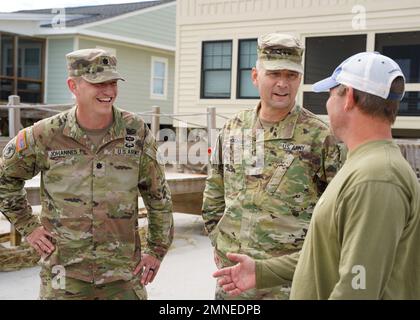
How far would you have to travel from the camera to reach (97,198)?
9.01 feet

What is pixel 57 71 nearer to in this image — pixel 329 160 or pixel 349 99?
pixel 329 160

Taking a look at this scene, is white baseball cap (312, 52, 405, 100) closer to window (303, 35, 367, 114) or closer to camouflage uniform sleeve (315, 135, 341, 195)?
camouflage uniform sleeve (315, 135, 341, 195)

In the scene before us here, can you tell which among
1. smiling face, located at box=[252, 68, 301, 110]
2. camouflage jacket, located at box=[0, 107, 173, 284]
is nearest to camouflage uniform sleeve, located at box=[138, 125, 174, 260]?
camouflage jacket, located at box=[0, 107, 173, 284]

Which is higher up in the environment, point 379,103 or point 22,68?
point 22,68

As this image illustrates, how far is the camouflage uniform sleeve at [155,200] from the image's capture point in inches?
114

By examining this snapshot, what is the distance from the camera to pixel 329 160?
106 inches

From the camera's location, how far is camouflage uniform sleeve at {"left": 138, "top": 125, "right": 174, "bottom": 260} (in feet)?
9.48

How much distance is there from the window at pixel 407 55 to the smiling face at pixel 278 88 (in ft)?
32.1

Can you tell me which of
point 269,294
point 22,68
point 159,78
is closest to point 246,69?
point 159,78

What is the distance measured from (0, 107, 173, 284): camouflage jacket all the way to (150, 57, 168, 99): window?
1763 centimetres

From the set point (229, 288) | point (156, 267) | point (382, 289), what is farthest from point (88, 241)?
point (382, 289)

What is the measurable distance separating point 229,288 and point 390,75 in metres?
1.00

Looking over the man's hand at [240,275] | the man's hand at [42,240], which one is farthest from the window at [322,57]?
the man's hand at [240,275]

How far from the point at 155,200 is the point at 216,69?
11.5 metres
